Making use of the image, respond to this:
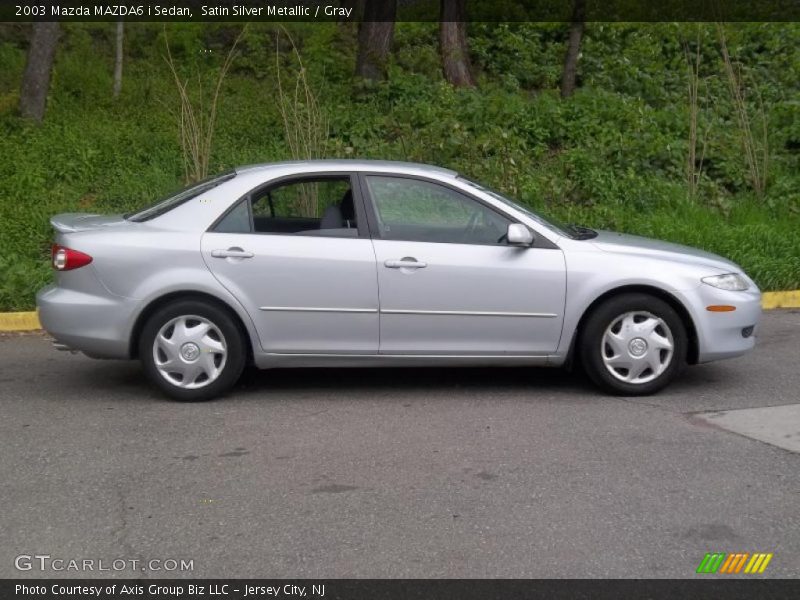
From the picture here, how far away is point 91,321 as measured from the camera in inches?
Answer: 267

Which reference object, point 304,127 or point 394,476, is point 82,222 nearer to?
point 394,476

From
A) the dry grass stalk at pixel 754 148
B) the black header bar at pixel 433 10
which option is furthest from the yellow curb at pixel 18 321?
the black header bar at pixel 433 10

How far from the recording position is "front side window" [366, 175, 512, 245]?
701cm

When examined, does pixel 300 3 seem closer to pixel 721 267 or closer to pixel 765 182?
pixel 765 182

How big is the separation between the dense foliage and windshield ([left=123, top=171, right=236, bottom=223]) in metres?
2.89

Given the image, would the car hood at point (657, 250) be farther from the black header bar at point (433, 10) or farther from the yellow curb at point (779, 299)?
the black header bar at point (433, 10)

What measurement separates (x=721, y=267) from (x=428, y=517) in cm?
325

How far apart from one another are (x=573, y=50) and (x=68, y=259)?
10.6m

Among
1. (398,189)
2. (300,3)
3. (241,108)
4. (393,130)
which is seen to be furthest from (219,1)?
(398,189)

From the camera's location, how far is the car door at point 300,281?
6801mm
